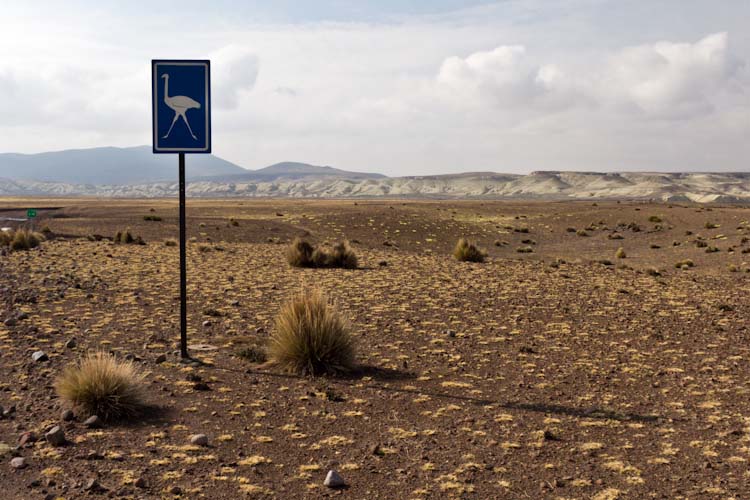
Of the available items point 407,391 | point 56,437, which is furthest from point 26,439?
point 407,391

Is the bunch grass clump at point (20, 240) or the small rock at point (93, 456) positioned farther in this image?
the bunch grass clump at point (20, 240)

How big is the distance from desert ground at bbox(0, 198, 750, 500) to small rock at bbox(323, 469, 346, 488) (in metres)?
0.06

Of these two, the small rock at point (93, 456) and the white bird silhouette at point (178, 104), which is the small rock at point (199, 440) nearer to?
the small rock at point (93, 456)

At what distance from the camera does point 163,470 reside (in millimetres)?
5230

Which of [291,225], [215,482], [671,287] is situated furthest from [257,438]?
[291,225]

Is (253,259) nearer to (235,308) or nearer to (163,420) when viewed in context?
(235,308)

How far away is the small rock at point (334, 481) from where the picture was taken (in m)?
5.02

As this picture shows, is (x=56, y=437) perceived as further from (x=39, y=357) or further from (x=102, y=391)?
(x=39, y=357)

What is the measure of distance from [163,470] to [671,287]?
14.4m

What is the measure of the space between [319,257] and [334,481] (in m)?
16.0

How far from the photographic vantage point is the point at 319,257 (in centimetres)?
2084

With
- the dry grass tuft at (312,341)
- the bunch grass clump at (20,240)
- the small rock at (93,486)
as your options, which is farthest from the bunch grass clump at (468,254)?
the small rock at (93,486)

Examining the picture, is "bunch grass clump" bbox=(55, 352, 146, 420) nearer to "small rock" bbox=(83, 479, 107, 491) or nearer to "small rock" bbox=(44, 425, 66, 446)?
"small rock" bbox=(44, 425, 66, 446)

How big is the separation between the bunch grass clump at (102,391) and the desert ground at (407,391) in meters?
0.20
